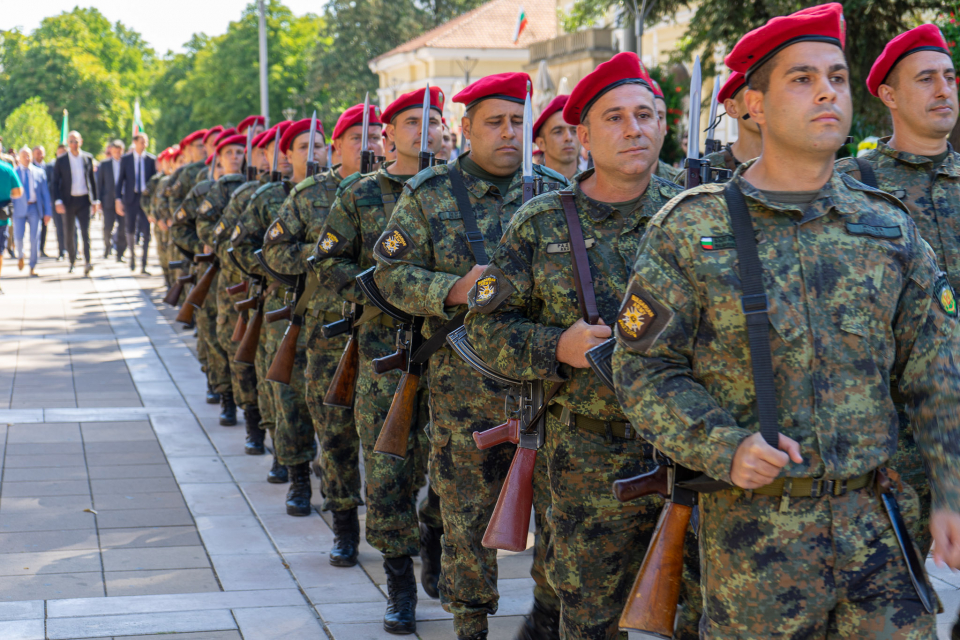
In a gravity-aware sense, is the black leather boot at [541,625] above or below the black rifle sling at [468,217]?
below

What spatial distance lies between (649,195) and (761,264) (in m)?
1.15

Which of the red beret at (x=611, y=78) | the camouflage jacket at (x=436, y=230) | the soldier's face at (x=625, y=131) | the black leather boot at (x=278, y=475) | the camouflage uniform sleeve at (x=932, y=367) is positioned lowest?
the black leather boot at (x=278, y=475)

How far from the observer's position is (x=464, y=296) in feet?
14.1

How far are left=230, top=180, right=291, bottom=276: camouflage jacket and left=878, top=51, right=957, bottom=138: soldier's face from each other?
4498mm

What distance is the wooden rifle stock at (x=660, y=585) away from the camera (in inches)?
111

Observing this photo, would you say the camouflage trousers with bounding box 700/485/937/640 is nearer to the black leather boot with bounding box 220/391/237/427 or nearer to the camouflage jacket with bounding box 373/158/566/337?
the camouflage jacket with bounding box 373/158/566/337

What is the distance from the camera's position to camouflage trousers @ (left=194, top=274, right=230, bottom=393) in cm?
927

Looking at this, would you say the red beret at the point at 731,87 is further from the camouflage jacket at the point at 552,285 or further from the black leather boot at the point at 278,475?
the black leather boot at the point at 278,475

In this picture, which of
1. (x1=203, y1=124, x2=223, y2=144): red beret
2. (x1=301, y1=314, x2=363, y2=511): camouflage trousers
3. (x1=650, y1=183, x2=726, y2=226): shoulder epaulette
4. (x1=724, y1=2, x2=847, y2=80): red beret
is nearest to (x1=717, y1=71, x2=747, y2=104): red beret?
(x1=724, y1=2, x2=847, y2=80): red beret

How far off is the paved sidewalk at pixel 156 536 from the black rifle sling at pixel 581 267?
1857mm

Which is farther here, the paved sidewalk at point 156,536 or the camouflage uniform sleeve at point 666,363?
the paved sidewalk at point 156,536

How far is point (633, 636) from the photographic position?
470cm

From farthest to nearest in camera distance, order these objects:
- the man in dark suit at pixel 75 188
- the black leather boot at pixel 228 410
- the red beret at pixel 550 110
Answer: the man in dark suit at pixel 75 188 < the black leather boot at pixel 228 410 < the red beret at pixel 550 110

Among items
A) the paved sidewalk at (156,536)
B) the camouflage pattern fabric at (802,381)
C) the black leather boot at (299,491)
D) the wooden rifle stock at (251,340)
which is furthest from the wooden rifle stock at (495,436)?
the wooden rifle stock at (251,340)
